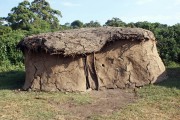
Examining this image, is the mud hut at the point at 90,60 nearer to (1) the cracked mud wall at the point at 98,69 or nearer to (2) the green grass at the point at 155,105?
(1) the cracked mud wall at the point at 98,69

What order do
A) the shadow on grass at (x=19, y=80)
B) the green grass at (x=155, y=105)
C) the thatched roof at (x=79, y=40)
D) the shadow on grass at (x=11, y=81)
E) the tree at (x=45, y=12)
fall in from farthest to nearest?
the tree at (x=45, y=12) < the shadow on grass at (x=11, y=81) < the shadow on grass at (x=19, y=80) < the thatched roof at (x=79, y=40) < the green grass at (x=155, y=105)

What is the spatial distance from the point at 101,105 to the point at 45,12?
22.2 m

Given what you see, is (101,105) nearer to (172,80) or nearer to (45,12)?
(172,80)

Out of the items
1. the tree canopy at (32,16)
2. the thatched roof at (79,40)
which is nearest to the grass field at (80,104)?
the thatched roof at (79,40)

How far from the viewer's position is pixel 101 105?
315 inches

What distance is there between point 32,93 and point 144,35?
132 inches

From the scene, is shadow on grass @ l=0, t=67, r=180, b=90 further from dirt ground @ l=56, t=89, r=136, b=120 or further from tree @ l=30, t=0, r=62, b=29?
tree @ l=30, t=0, r=62, b=29

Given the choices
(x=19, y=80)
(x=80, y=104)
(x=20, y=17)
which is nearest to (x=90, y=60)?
(x=80, y=104)

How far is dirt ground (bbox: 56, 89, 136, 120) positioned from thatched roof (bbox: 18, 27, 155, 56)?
1227 mm

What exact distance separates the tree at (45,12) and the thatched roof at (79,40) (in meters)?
19.4

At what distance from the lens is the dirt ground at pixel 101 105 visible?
7338 millimetres

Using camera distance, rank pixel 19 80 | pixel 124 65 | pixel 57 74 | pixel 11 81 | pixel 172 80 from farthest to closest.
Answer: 1. pixel 19 80
2. pixel 11 81
3. pixel 172 80
4. pixel 124 65
5. pixel 57 74

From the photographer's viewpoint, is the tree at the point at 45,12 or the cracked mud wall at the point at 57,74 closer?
the cracked mud wall at the point at 57,74

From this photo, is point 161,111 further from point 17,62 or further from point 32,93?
point 17,62
